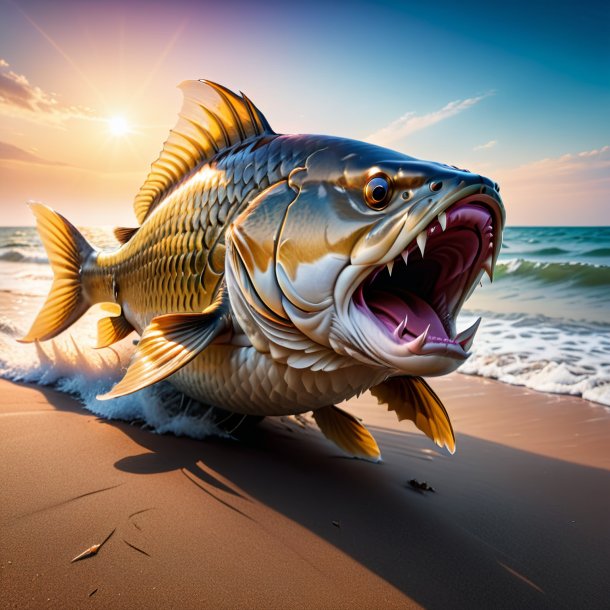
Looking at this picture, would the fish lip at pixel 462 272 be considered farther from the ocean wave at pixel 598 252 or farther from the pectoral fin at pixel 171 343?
the ocean wave at pixel 598 252

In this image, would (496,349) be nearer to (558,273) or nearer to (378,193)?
(378,193)

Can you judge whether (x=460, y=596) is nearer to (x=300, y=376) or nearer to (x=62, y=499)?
(x=300, y=376)

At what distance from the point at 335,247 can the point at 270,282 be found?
37 centimetres

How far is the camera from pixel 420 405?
274 centimetres

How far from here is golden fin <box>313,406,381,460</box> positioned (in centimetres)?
297

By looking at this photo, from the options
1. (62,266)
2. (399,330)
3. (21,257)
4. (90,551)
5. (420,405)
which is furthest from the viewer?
(21,257)

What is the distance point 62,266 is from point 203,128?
198 cm

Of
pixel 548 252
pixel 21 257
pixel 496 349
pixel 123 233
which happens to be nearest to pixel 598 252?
pixel 548 252

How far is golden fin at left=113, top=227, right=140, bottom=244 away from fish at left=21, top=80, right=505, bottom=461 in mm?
873

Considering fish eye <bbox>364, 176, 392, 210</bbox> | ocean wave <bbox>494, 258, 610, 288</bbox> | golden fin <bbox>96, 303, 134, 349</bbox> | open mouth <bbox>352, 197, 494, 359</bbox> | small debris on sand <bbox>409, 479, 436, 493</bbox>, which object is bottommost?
small debris on sand <bbox>409, 479, 436, 493</bbox>

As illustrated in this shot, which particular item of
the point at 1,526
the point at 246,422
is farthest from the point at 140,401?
the point at 1,526

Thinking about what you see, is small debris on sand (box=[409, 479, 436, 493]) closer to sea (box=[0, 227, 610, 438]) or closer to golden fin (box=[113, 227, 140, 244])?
sea (box=[0, 227, 610, 438])

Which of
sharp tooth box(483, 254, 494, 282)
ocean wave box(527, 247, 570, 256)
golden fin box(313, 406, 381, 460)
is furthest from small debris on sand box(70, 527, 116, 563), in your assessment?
ocean wave box(527, 247, 570, 256)

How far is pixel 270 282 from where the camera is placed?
6.95 feet
